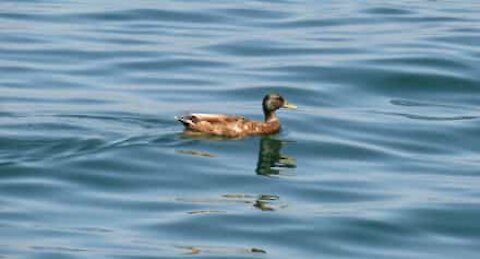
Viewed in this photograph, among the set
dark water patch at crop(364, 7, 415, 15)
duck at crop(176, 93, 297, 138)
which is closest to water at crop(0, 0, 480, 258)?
dark water patch at crop(364, 7, 415, 15)

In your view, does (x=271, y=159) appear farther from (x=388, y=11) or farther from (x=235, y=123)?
(x=388, y=11)

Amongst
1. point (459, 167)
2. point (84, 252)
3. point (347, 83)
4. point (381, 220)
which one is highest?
point (347, 83)

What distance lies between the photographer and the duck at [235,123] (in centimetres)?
2205

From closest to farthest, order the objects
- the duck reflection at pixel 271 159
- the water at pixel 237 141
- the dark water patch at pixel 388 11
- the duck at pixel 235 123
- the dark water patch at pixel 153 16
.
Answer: the water at pixel 237 141
the duck reflection at pixel 271 159
the duck at pixel 235 123
the dark water patch at pixel 153 16
the dark water patch at pixel 388 11

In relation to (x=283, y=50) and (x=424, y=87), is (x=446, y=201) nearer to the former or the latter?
(x=424, y=87)

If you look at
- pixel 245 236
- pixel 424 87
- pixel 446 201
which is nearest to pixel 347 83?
pixel 424 87

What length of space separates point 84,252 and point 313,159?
17.7 ft

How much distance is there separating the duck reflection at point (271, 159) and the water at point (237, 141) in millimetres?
37

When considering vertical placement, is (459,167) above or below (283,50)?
below

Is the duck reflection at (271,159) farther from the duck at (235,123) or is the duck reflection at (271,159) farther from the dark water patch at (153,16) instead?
the dark water patch at (153,16)

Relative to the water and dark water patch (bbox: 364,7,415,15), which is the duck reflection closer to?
the water

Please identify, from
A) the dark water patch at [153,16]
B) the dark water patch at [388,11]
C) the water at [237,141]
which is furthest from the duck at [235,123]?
the dark water patch at [388,11]

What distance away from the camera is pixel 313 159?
2180cm

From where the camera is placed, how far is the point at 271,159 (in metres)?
21.7
